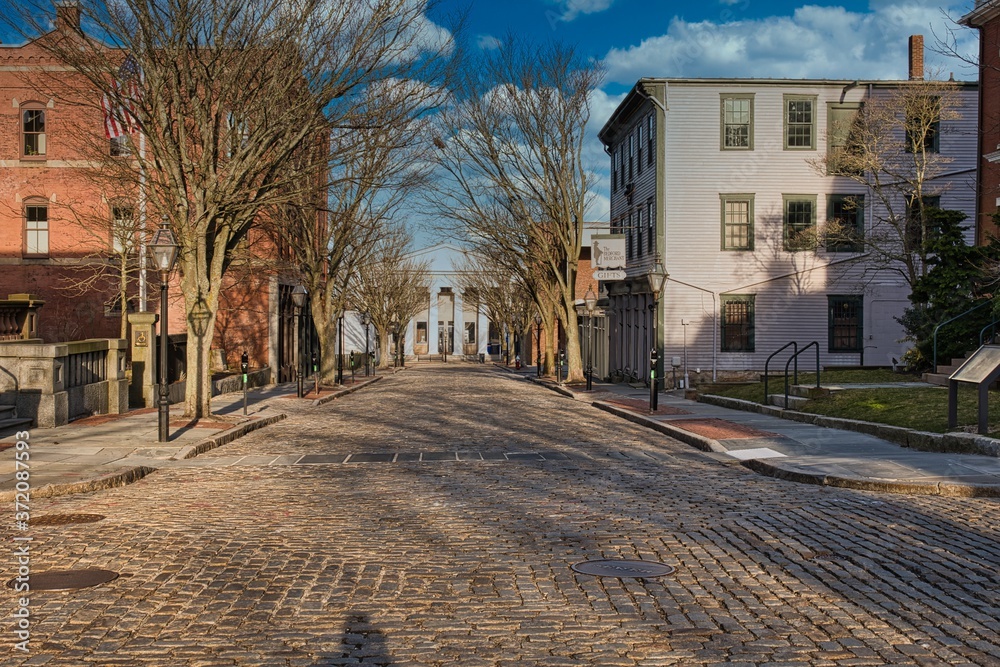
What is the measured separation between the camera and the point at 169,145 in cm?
1992

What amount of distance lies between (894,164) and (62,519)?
32187 millimetres

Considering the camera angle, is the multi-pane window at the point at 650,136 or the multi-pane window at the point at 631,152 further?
the multi-pane window at the point at 631,152

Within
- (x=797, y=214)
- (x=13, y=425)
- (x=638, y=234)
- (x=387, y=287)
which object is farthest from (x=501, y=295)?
(x=13, y=425)

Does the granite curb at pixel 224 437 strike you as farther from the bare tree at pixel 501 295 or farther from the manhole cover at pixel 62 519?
the bare tree at pixel 501 295

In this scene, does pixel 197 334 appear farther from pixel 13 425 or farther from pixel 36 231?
pixel 36 231

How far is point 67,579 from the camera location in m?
7.04

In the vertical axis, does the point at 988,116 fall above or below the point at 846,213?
above

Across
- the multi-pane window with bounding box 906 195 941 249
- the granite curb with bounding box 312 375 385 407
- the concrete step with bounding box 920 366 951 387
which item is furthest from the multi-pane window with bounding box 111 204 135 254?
the multi-pane window with bounding box 906 195 941 249

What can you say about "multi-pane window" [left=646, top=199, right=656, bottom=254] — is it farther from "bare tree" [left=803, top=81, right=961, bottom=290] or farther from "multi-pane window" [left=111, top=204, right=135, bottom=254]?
"multi-pane window" [left=111, top=204, right=135, bottom=254]

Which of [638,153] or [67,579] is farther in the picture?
[638,153]

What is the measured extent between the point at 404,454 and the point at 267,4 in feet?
32.3

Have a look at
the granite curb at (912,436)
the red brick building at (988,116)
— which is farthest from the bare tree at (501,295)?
the granite curb at (912,436)

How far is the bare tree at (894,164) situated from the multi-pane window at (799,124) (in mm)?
873

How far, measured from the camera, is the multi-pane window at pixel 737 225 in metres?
37.3
